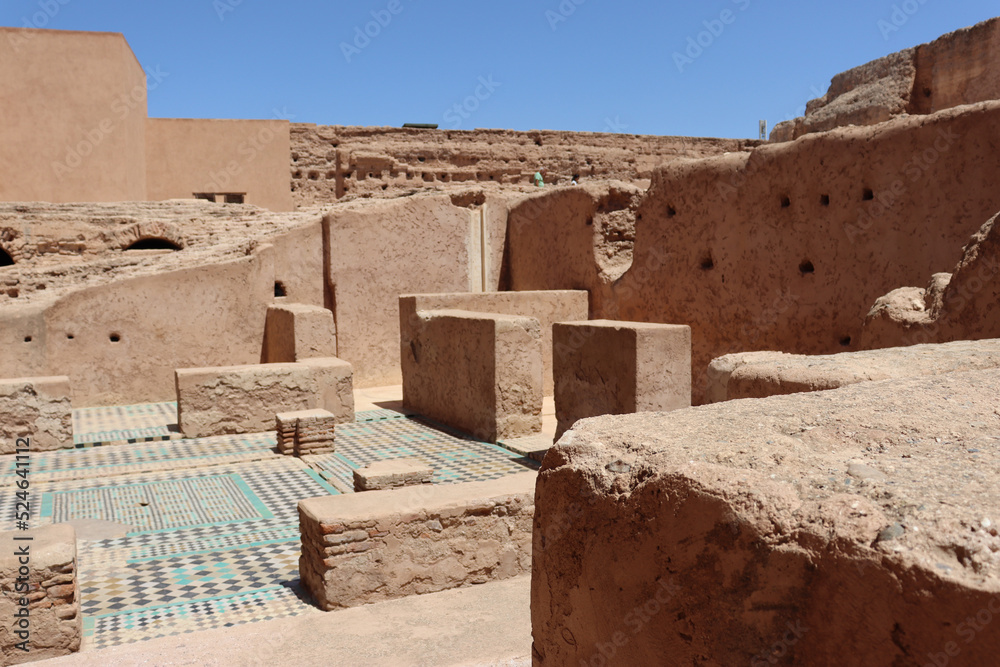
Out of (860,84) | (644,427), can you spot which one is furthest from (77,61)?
(644,427)

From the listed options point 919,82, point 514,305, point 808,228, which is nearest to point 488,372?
point 514,305

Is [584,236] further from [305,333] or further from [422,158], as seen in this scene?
[422,158]

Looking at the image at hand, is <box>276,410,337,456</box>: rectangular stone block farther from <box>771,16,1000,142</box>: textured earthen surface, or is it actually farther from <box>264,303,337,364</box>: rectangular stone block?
<box>771,16,1000,142</box>: textured earthen surface

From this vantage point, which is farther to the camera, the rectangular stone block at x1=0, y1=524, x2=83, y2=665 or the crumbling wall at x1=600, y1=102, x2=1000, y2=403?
the crumbling wall at x1=600, y1=102, x2=1000, y2=403

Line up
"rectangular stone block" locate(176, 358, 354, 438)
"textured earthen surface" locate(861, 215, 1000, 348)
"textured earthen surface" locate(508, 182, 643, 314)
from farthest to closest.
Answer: "textured earthen surface" locate(508, 182, 643, 314), "rectangular stone block" locate(176, 358, 354, 438), "textured earthen surface" locate(861, 215, 1000, 348)

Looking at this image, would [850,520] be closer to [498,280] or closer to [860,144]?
[860,144]

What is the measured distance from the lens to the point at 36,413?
24.9 ft

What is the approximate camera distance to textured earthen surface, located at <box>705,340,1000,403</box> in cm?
326

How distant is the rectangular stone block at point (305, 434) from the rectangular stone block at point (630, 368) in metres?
2.23

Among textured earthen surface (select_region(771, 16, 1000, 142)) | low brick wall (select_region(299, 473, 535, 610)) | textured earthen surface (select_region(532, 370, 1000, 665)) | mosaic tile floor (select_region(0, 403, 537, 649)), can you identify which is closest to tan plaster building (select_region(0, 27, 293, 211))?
mosaic tile floor (select_region(0, 403, 537, 649))

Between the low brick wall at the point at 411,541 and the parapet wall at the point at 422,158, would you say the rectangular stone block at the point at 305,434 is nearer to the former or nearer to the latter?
the low brick wall at the point at 411,541

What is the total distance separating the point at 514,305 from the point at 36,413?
16.6 feet

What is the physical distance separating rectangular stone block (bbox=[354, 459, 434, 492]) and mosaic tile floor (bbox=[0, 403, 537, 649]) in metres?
0.52

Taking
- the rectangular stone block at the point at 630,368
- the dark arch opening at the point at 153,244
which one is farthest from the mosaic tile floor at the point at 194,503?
the dark arch opening at the point at 153,244
